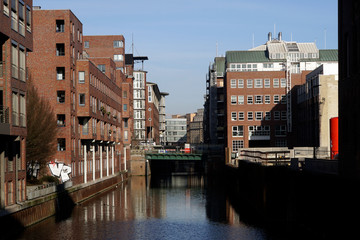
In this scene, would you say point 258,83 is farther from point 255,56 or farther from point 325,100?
point 325,100

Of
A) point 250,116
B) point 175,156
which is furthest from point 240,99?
point 175,156

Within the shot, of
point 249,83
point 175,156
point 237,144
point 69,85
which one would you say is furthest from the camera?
point 237,144

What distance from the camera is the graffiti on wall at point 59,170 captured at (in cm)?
6906

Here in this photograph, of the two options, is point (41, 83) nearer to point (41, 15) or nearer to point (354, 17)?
point (41, 15)

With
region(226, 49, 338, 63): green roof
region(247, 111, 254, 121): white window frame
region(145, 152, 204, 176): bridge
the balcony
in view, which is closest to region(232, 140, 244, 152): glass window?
region(247, 111, 254, 121): white window frame

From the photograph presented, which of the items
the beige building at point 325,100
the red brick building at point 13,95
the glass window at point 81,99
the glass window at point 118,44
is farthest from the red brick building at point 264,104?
the red brick building at point 13,95

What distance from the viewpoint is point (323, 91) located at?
9500 centimetres

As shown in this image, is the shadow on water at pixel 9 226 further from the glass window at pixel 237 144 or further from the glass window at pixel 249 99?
the glass window at pixel 249 99

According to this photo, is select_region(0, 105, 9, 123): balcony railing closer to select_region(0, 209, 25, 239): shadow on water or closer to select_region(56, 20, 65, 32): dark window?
select_region(0, 209, 25, 239): shadow on water

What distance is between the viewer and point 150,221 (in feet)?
178

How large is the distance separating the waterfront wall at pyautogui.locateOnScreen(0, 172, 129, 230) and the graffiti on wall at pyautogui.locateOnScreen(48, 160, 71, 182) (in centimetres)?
215

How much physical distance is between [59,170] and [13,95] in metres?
25.9

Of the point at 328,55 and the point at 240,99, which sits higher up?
the point at 328,55

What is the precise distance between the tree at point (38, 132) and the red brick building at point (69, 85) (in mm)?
2806
